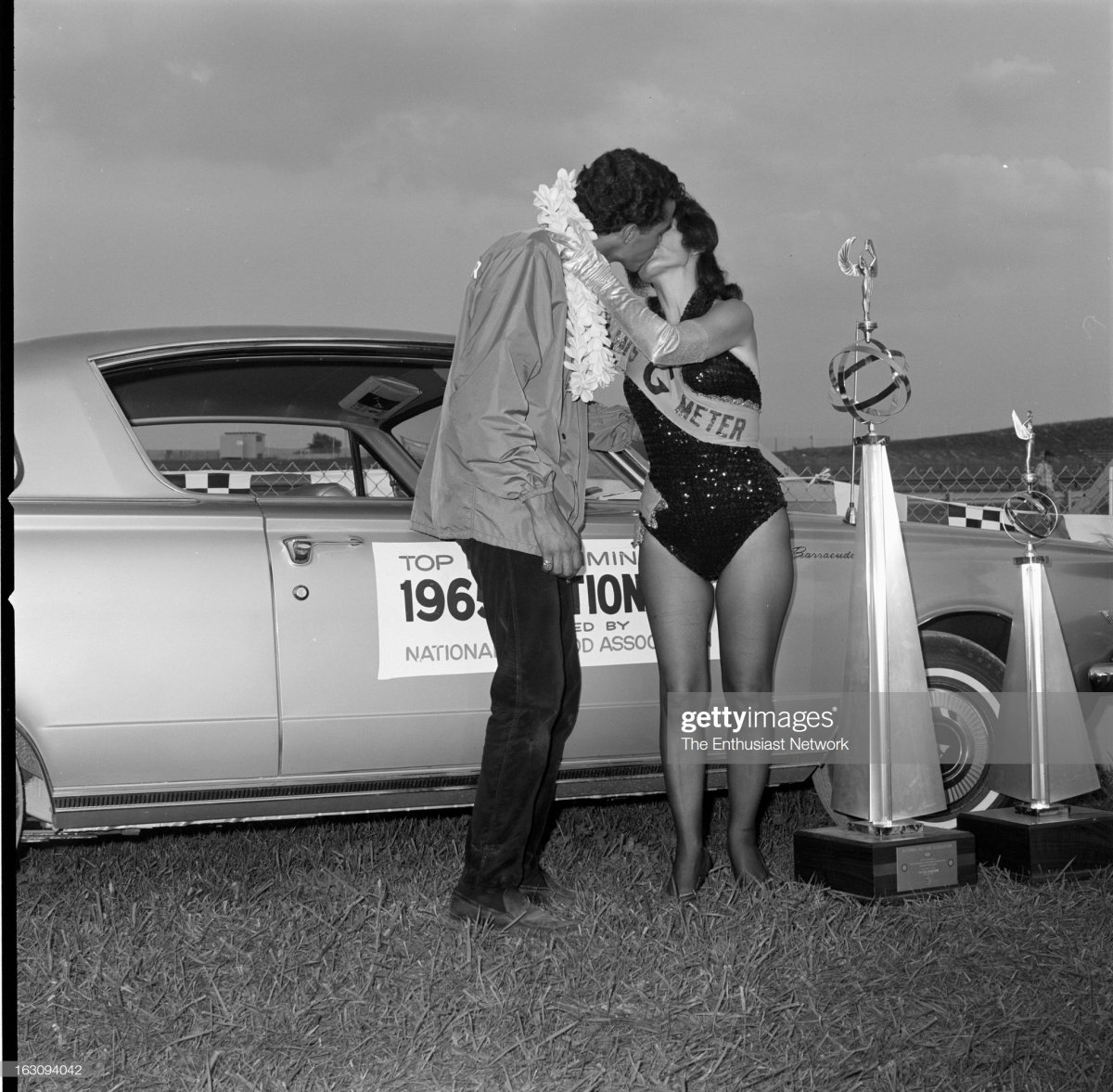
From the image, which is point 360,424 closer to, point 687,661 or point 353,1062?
point 687,661

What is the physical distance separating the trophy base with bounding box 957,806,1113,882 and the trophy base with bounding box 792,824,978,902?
5.5 inches

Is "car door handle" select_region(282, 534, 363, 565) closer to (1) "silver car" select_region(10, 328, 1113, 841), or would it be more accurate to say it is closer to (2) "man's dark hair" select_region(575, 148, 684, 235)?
(1) "silver car" select_region(10, 328, 1113, 841)

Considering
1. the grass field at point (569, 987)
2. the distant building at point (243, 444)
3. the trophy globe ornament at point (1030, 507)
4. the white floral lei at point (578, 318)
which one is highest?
the white floral lei at point (578, 318)

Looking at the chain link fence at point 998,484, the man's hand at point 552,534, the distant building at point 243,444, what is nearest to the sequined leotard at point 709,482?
the man's hand at point 552,534

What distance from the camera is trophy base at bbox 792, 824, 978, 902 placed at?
3148mm

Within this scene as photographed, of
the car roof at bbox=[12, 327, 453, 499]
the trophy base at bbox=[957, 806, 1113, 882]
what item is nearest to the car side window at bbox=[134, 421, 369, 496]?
the car roof at bbox=[12, 327, 453, 499]

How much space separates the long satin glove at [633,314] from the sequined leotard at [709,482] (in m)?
0.12

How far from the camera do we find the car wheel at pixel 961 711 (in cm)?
379

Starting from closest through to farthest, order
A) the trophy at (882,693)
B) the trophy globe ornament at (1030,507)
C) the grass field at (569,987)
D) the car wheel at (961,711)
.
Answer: the grass field at (569,987)
the trophy at (882,693)
the trophy globe ornament at (1030,507)
the car wheel at (961,711)

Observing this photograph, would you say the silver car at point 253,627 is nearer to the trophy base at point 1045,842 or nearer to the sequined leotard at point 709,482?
the sequined leotard at point 709,482

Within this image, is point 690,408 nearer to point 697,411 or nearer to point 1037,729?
point 697,411

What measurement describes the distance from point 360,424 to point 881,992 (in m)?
2.57

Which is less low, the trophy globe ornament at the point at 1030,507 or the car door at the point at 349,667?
the trophy globe ornament at the point at 1030,507

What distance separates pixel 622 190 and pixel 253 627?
134cm
